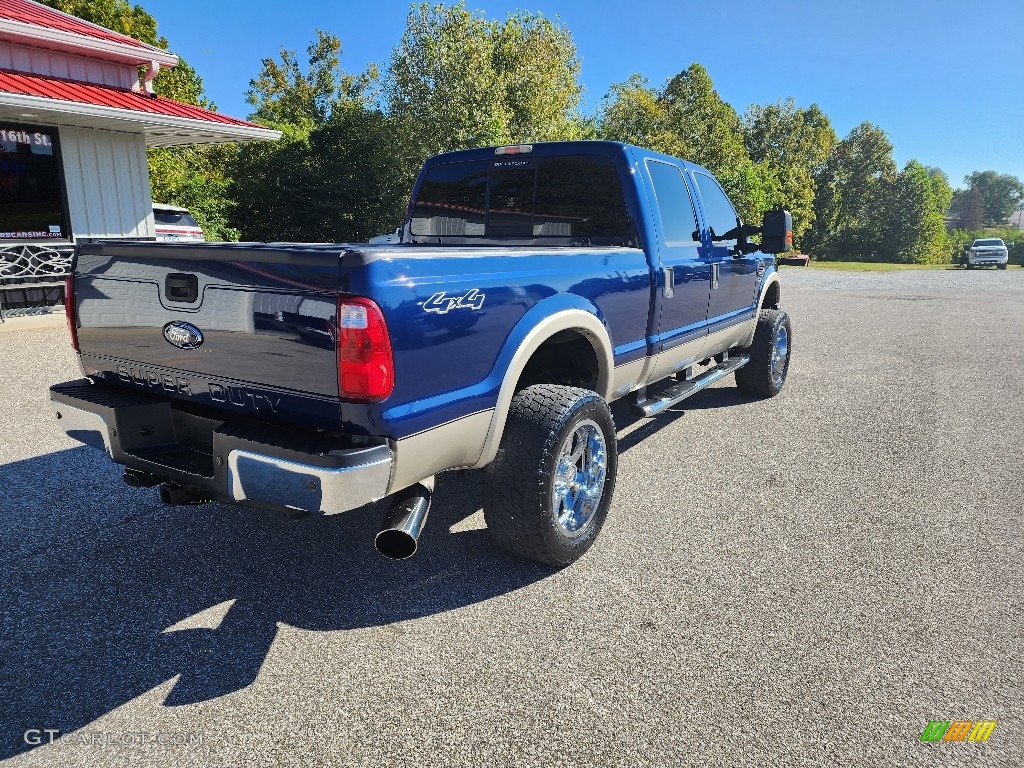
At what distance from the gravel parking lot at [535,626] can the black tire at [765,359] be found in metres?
1.74

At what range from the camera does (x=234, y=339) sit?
2568 millimetres

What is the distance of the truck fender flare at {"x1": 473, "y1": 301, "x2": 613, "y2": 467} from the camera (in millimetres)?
2924

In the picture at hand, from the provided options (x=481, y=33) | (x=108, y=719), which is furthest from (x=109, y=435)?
(x=481, y=33)

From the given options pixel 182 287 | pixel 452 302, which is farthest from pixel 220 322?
pixel 452 302

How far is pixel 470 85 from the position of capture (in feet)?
90.6

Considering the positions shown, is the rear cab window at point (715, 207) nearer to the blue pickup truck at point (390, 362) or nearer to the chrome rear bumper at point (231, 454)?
the blue pickup truck at point (390, 362)

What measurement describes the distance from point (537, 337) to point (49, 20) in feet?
42.5

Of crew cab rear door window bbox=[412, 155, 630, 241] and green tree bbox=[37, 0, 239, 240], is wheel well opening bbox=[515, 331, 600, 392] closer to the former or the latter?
crew cab rear door window bbox=[412, 155, 630, 241]

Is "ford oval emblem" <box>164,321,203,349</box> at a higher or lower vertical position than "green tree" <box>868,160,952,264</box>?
lower

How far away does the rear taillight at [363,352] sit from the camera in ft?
7.52

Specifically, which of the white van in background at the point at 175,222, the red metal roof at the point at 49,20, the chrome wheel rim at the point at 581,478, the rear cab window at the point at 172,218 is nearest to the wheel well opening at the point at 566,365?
the chrome wheel rim at the point at 581,478

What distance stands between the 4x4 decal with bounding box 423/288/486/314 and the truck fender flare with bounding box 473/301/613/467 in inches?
11.8

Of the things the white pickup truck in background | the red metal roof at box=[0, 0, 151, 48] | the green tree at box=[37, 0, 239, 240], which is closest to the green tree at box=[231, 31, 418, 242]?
the green tree at box=[37, 0, 239, 240]

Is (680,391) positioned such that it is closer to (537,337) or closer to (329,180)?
(537,337)
